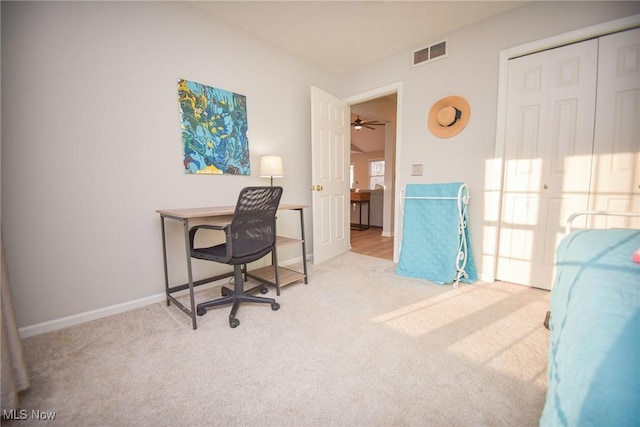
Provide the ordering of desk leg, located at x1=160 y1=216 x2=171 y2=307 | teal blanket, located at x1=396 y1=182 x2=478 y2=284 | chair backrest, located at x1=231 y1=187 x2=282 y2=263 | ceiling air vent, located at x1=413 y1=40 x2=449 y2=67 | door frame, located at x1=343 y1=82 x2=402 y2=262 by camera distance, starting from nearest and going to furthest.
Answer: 1. chair backrest, located at x1=231 y1=187 x2=282 y2=263
2. desk leg, located at x1=160 y1=216 x2=171 y2=307
3. teal blanket, located at x1=396 y1=182 x2=478 y2=284
4. ceiling air vent, located at x1=413 y1=40 x2=449 y2=67
5. door frame, located at x1=343 y1=82 x2=402 y2=262

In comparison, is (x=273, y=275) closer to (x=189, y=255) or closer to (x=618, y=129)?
(x=189, y=255)

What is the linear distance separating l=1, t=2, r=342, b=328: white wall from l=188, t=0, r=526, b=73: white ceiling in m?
0.31

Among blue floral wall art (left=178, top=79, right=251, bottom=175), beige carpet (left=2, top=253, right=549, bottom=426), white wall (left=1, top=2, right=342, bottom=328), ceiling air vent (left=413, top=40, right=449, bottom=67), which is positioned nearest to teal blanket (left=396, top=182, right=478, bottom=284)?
beige carpet (left=2, top=253, right=549, bottom=426)

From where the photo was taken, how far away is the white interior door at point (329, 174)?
10.1 feet

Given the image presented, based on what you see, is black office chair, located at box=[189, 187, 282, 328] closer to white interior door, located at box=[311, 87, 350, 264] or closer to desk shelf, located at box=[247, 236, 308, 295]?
desk shelf, located at box=[247, 236, 308, 295]

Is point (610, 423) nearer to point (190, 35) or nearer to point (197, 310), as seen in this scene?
point (197, 310)

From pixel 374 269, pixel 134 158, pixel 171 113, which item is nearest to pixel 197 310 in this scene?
pixel 134 158

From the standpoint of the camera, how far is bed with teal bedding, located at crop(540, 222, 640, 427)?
46 cm

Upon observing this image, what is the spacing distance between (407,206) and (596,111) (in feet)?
5.44

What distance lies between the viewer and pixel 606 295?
679 millimetres

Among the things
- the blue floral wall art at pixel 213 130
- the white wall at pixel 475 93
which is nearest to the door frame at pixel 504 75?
the white wall at pixel 475 93

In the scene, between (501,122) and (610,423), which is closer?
(610,423)

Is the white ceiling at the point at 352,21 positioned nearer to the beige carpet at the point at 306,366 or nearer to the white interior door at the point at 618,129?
the white interior door at the point at 618,129

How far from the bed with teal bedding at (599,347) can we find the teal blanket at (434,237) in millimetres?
1612
